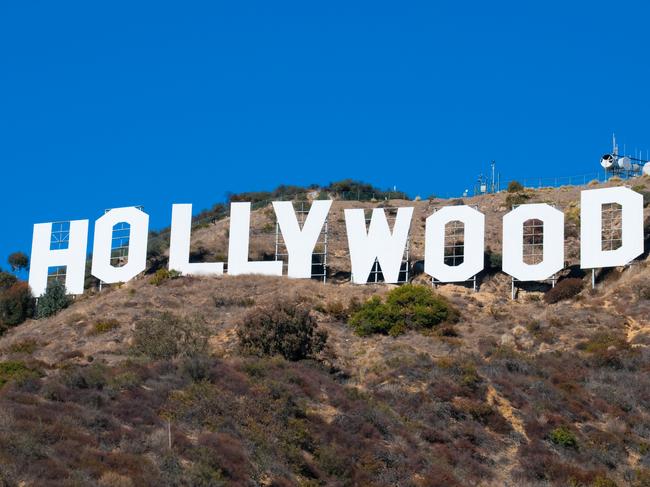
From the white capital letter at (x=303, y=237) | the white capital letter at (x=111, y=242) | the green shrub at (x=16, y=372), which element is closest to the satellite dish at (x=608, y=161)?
the white capital letter at (x=303, y=237)

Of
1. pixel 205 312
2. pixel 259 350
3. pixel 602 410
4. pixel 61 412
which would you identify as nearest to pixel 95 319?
pixel 205 312

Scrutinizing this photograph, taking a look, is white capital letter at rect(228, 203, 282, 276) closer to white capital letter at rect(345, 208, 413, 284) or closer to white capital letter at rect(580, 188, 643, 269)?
white capital letter at rect(345, 208, 413, 284)

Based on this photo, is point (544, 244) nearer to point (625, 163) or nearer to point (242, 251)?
point (242, 251)

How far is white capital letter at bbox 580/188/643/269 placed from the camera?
2361 inches

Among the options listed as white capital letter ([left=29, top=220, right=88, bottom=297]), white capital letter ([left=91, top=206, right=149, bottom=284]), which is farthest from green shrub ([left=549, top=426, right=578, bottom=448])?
white capital letter ([left=29, top=220, right=88, bottom=297])

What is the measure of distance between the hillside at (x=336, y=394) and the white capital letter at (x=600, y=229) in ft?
4.94

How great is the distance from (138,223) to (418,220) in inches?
700

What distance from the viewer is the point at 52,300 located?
A: 6600 cm

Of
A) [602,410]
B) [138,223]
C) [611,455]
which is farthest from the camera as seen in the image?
[138,223]

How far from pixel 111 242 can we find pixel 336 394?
23312 millimetres

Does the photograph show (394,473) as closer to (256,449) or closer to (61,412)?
(256,449)

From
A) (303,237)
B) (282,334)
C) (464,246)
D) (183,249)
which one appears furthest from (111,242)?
(464,246)

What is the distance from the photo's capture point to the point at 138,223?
6650cm

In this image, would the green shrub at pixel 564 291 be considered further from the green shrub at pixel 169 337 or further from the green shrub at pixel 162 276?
the green shrub at pixel 162 276
